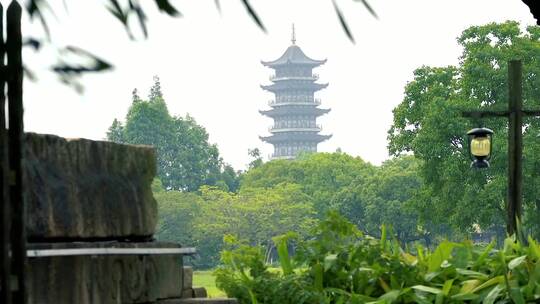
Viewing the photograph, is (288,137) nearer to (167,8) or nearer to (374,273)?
(374,273)

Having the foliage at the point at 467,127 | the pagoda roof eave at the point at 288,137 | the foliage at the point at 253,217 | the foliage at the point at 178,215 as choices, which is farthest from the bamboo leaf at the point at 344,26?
the pagoda roof eave at the point at 288,137

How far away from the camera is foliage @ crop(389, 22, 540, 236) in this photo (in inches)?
1943

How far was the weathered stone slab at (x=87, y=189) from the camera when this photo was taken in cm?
405

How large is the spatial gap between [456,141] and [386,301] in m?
45.1

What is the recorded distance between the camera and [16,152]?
2420mm

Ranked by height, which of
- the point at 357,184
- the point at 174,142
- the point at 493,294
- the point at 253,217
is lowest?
the point at 493,294

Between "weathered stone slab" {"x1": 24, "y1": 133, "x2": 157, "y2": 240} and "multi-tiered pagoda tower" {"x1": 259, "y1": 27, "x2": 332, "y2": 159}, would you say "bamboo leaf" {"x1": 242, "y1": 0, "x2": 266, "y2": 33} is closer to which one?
"weathered stone slab" {"x1": 24, "y1": 133, "x2": 157, "y2": 240}

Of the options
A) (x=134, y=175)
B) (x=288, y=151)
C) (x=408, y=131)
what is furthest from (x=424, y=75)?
(x=288, y=151)

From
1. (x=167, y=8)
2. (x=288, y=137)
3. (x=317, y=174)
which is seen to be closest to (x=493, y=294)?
(x=167, y=8)

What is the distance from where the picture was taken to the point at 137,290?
443 centimetres

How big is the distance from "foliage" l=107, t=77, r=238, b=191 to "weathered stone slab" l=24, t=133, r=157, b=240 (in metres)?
97.1

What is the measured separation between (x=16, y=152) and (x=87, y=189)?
180 centimetres

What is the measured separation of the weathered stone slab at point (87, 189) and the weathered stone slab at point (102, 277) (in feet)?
0.18

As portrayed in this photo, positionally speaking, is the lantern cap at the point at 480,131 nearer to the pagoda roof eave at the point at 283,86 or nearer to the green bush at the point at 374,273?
the green bush at the point at 374,273
